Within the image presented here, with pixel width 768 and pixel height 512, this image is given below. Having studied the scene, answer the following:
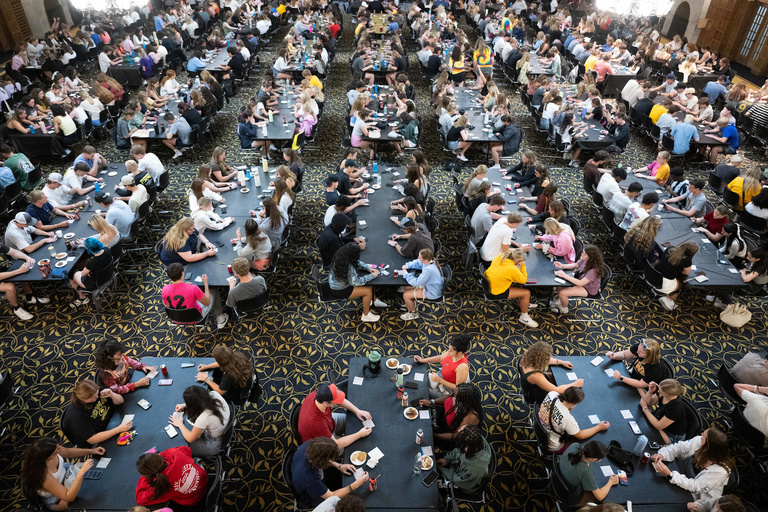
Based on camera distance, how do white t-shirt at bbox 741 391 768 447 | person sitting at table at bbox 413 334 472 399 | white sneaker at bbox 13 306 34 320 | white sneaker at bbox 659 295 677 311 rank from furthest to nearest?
white sneaker at bbox 659 295 677 311 → white sneaker at bbox 13 306 34 320 → person sitting at table at bbox 413 334 472 399 → white t-shirt at bbox 741 391 768 447

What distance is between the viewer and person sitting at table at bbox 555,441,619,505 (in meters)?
4.22

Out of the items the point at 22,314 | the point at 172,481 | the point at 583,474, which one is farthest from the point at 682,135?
the point at 22,314

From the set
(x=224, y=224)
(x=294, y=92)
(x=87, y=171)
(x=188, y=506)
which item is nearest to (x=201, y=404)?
(x=188, y=506)

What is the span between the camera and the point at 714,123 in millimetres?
11328

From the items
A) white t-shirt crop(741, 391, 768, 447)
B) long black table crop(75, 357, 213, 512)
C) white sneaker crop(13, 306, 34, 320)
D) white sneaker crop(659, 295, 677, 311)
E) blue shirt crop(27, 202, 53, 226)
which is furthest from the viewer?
white sneaker crop(659, 295, 677, 311)

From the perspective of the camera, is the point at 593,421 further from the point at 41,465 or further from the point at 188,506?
the point at 41,465

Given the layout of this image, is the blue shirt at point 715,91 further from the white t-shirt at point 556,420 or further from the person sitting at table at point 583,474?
the person sitting at table at point 583,474

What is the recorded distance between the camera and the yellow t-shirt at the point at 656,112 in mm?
11500

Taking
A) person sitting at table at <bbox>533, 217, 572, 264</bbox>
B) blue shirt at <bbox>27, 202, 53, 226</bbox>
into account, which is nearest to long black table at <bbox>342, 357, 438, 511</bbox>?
person sitting at table at <bbox>533, 217, 572, 264</bbox>

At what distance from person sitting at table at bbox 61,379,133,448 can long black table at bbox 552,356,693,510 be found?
15.6 feet

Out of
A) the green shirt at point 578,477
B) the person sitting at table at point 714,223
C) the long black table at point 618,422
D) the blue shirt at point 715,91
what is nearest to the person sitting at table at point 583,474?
the green shirt at point 578,477

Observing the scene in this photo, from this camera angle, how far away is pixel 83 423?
182 inches

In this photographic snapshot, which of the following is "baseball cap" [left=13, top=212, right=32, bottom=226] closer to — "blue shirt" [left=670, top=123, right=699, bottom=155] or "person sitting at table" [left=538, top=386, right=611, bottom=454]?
"person sitting at table" [left=538, top=386, right=611, bottom=454]

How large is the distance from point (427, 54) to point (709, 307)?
38.3 feet
